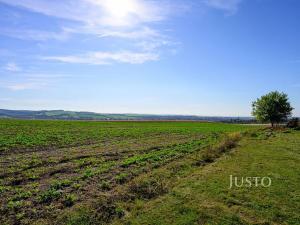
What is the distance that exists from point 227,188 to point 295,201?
2.94 m

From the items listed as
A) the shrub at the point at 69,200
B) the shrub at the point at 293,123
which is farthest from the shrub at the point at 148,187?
the shrub at the point at 293,123

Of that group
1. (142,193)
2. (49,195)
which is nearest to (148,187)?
(142,193)

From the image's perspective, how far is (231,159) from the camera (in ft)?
73.9

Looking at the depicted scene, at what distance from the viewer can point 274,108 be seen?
3014 inches

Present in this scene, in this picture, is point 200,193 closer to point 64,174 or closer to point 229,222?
point 229,222

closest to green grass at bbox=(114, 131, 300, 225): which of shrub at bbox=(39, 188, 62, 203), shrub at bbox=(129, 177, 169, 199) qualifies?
shrub at bbox=(129, 177, 169, 199)

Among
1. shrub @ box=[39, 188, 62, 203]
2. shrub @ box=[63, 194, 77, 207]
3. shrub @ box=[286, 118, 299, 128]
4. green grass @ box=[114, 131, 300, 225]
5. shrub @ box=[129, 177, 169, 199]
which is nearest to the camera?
green grass @ box=[114, 131, 300, 225]

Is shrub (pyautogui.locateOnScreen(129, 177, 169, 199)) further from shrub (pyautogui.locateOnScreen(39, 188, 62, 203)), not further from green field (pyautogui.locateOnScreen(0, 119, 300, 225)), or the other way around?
shrub (pyautogui.locateOnScreen(39, 188, 62, 203))

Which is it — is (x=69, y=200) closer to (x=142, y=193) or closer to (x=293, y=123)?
(x=142, y=193)

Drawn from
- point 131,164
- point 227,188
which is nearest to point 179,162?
point 131,164

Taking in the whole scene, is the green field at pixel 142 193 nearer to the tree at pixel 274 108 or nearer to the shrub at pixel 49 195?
the shrub at pixel 49 195

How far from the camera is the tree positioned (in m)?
76.8

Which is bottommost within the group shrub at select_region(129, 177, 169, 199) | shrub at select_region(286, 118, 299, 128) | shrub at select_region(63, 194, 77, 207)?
shrub at select_region(63, 194, 77, 207)

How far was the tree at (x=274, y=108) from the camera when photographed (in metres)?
76.8
